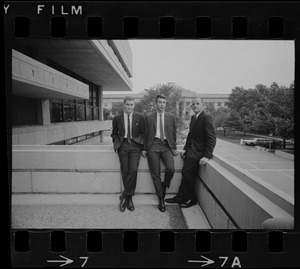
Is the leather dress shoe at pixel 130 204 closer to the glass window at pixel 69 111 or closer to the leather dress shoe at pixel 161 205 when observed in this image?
the leather dress shoe at pixel 161 205

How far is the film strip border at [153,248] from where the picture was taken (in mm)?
2406

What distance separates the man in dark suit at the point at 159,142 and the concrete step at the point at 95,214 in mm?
303

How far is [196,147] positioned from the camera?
3.45 meters

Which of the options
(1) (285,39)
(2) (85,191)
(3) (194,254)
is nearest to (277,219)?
(3) (194,254)

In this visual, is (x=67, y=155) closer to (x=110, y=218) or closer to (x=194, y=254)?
(x=110, y=218)

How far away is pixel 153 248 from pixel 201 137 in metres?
1.95

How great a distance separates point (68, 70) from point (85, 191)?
1395 cm

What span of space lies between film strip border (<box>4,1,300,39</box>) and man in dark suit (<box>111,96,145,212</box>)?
1.48m

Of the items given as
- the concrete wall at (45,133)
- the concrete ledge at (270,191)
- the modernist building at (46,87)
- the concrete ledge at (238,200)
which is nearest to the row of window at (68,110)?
the modernist building at (46,87)

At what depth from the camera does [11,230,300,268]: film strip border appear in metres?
2.41

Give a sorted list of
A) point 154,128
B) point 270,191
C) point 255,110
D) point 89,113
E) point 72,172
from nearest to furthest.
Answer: point 270,191
point 154,128
point 72,172
point 255,110
point 89,113

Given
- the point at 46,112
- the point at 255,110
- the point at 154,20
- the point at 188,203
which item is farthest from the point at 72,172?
the point at 46,112

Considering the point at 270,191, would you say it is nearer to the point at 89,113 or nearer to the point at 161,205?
the point at 161,205

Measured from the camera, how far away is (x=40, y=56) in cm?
1040
